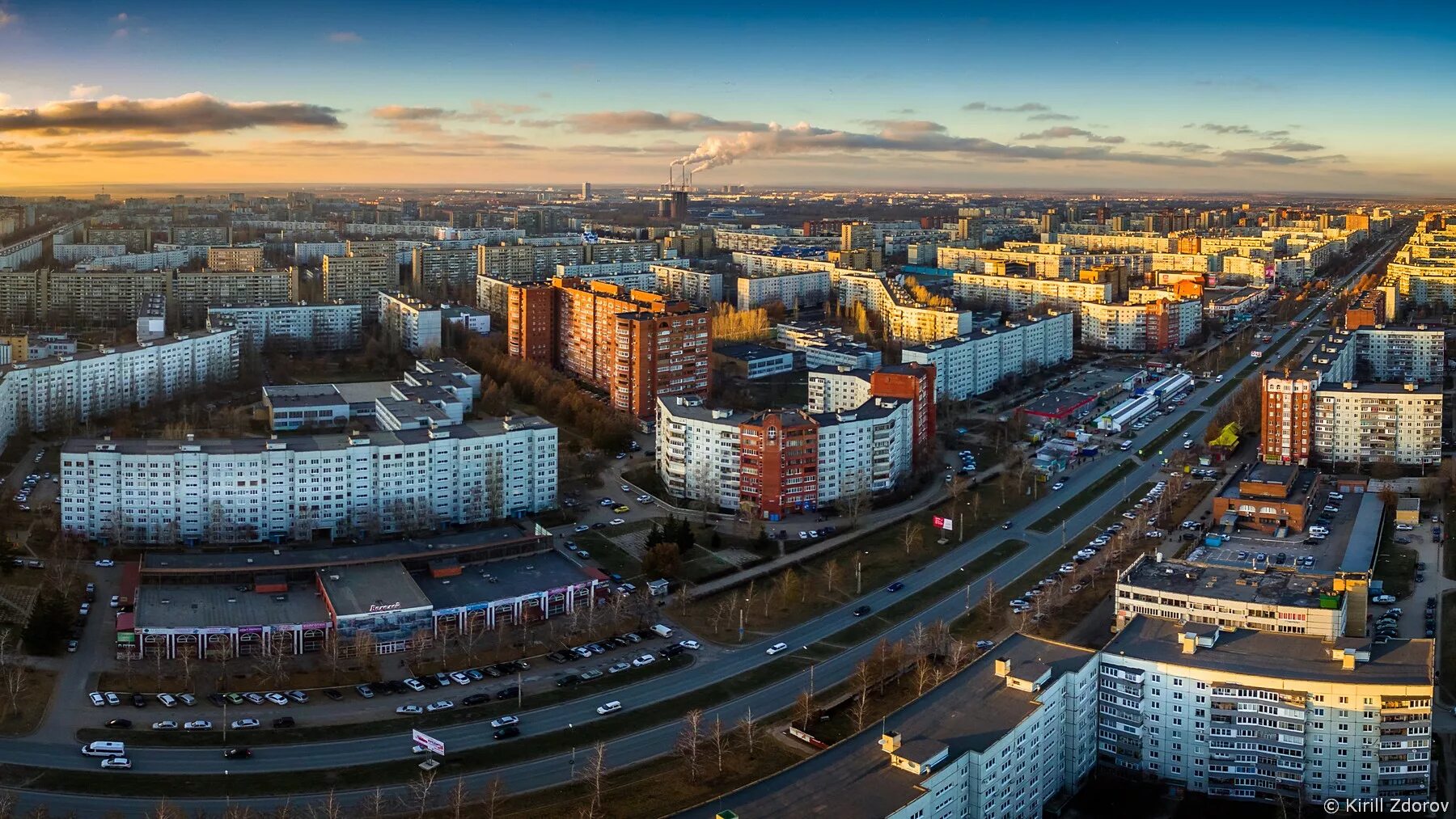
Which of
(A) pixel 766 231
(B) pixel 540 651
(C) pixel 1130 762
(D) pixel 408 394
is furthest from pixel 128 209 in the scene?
(C) pixel 1130 762

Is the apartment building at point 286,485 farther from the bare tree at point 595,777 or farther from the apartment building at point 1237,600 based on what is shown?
the apartment building at point 1237,600

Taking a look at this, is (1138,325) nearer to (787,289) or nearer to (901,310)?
(901,310)

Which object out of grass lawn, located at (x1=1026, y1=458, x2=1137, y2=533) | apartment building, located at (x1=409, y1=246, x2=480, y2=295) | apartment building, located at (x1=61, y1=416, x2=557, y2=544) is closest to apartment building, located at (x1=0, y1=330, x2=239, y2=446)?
apartment building, located at (x1=61, y1=416, x2=557, y2=544)

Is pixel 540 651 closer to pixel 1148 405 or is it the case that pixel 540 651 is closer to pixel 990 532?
pixel 990 532

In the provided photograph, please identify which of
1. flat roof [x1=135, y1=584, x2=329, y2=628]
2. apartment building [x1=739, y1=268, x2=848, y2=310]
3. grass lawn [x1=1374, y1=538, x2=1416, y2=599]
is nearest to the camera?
flat roof [x1=135, y1=584, x2=329, y2=628]

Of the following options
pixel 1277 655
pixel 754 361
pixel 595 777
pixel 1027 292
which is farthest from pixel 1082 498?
pixel 1027 292

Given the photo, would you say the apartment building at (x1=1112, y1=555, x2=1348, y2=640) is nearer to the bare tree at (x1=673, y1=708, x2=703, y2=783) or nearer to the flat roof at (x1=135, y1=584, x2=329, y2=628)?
the bare tree at (x1=673, y1=708, x2=703, y2=783)
